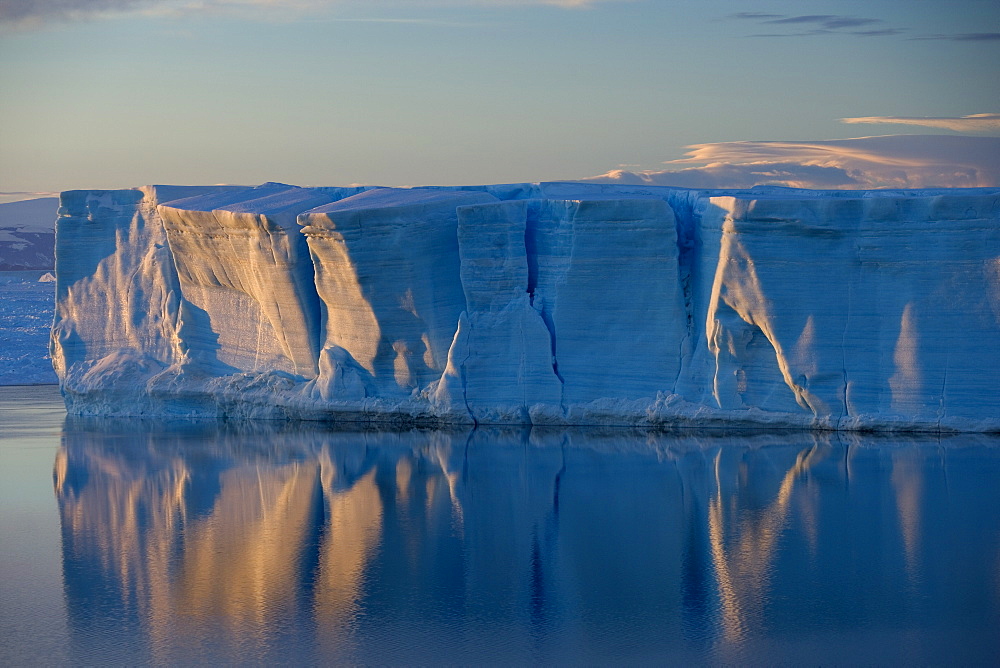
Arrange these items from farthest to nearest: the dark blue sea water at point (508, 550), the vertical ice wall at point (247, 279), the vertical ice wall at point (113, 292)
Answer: the vertical ice wall at point (113, 292), the vertical ice wall at point (247, 279), the dark blue sea water at point (508, 550)

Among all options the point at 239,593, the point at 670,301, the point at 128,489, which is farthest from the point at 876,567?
the point at 128,489

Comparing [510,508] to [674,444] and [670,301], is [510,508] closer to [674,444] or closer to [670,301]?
[674,444]

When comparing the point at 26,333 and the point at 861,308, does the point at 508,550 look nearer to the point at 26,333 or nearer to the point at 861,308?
the point at 861,308

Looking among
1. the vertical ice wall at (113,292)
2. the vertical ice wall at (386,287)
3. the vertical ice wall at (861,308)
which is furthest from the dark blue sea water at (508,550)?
the vertical ice wall at (113,292)

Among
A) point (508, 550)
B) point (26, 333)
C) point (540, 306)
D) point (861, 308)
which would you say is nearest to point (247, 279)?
point (540, 306)

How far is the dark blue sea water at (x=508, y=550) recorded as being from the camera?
6227mm

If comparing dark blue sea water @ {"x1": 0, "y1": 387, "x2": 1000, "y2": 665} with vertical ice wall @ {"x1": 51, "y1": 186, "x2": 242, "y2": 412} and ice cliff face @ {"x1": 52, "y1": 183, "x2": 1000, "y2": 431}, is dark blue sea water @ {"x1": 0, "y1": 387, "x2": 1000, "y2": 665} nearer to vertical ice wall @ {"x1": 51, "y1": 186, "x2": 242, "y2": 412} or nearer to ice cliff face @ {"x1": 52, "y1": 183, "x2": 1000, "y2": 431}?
ice cliff face @ {"x1": 52, "y1": 183, "x2": 1000, "y2": 431}

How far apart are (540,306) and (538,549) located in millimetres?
5354

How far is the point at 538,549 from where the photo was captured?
26.7ft

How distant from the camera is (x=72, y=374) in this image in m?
15.6

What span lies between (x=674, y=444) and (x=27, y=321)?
16723 millimetres

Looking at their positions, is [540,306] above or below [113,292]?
below

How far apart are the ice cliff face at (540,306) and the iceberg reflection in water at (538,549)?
60 centimetres

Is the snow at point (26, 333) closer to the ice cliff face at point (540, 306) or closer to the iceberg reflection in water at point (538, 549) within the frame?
the ice cliff face at point (540, 306)
